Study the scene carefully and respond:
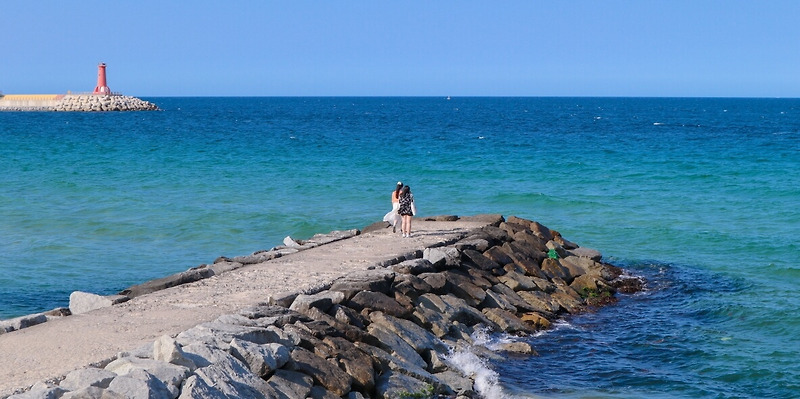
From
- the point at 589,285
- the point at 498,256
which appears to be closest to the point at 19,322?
the point at 498,256

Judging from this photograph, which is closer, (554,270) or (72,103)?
(554,270)

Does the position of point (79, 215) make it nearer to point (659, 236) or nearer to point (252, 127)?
point (659, 236)

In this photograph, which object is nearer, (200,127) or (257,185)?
(257,185)

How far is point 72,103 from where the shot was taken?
4250 inches

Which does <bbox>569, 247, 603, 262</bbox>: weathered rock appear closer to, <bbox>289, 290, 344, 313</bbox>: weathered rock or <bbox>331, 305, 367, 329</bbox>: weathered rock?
<bbox>331, 305, 367, 329</bbox>: weathered rock

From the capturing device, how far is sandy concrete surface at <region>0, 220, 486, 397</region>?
35.4 feet

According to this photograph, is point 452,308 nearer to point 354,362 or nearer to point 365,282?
point 365,282

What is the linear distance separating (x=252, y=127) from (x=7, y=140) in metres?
22.3

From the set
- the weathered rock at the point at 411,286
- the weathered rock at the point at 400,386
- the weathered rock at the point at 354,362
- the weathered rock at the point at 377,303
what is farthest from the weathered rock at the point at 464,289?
the weathered rock at the point at 354,362

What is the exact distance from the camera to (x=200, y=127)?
7712 centimetres

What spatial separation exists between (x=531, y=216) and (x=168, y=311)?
18117 mm

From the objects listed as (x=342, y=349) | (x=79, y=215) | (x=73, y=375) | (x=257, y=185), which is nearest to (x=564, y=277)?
(x=342, y=349)

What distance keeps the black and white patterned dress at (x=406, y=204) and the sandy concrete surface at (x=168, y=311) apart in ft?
1.95

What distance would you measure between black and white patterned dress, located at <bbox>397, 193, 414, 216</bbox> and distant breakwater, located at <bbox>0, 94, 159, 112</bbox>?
93110 millimetres
